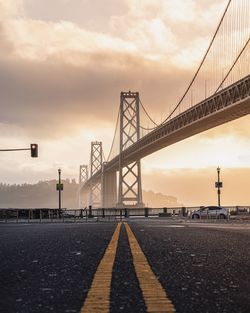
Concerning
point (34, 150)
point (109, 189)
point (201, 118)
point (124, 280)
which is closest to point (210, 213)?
point (201, 118)

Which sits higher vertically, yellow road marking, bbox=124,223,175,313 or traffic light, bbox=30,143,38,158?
traffic light, bbox=30,143,38,158

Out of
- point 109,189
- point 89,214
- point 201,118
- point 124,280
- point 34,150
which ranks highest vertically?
point 201,118

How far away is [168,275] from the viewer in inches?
187

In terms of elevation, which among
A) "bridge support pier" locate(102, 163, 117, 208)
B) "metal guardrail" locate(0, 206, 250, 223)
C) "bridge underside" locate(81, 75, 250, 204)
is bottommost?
"metal guardrail" locate(0, 206, 250, 223)

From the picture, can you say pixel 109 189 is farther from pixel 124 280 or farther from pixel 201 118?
pixel 124 280

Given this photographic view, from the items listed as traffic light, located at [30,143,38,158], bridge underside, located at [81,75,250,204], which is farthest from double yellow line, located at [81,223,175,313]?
bridge underside, located at [81,75,250,204]

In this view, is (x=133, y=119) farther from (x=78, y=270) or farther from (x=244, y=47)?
(x=78, y=270)

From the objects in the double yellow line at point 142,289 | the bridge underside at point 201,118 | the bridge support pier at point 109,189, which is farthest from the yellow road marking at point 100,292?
the bridge support pier at point 109,189

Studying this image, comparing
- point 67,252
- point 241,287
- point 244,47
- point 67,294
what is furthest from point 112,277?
point 244,47

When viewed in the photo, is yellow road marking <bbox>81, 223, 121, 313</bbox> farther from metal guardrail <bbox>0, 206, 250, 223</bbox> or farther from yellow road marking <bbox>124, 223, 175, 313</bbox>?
metal guardrail <bbox>0, 206, 250, 223</bbox>

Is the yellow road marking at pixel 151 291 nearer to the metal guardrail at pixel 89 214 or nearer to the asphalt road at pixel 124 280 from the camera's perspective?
the asphalt road at pixel 124 280

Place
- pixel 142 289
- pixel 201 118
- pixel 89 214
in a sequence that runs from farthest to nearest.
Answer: pixel 201 118 → pixel 89 214 → pixel 142 289

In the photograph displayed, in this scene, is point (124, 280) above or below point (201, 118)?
below

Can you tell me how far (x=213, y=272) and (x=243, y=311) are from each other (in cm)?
177
